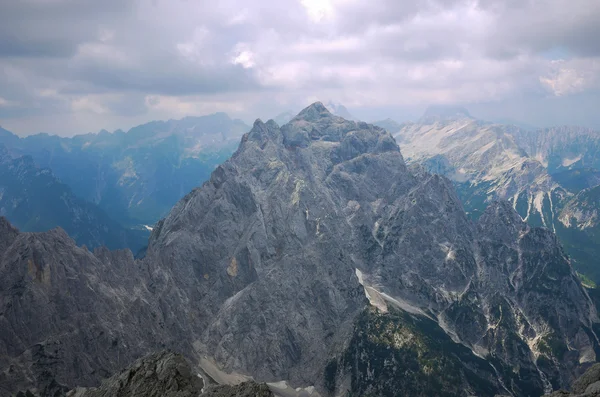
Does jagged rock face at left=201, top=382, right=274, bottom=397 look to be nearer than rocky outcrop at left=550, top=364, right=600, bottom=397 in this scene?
Yes

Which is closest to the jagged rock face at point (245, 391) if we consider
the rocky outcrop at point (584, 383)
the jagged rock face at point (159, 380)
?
the jagged rock face at point (159, 380)

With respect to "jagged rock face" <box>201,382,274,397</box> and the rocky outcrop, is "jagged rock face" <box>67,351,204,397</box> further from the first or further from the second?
the rocky outcrop

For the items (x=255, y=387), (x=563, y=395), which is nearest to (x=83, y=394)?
(x=255, y=387)

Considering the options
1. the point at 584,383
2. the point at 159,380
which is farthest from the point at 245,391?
the point at 584,383

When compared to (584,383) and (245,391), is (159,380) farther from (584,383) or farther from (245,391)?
(584,383)

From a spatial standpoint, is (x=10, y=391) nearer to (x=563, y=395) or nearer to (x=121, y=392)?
(x=121, y=392)

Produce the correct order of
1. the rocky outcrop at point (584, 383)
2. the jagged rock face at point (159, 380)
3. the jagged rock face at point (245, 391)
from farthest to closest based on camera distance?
the jagged rock face at point (159, 380) < the rocky outcrop at point (584, 383) < the jagged rock face at point (245, 391)

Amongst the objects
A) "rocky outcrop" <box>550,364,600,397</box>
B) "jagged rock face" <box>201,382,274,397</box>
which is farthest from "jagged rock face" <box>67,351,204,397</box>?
"rocky outcrop" <box>550,364,600,397</box>

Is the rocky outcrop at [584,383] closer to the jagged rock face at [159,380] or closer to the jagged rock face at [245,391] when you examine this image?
the jagged rock face at [245,391]

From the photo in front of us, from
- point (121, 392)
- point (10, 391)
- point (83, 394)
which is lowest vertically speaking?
point (10, 391)
